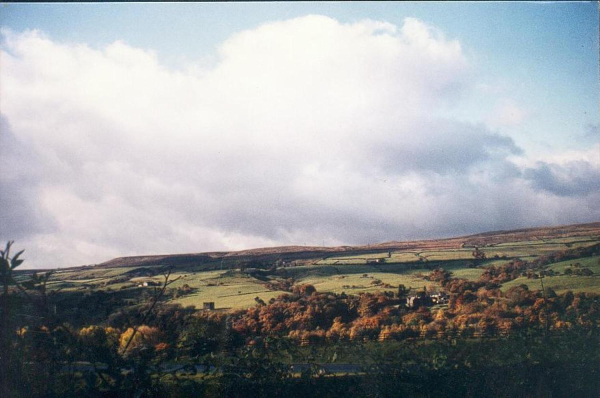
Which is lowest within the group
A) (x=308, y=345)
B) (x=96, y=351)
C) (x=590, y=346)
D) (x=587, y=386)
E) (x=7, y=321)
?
(x=587, y=386)

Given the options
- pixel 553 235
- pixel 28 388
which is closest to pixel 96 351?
pixel 28 388

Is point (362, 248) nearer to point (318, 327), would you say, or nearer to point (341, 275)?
point (341, 275)

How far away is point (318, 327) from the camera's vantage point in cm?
540

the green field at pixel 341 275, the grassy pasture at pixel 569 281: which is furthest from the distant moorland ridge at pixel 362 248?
the grassy pasture at pixel 569 281

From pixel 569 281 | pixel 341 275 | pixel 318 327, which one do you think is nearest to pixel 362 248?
pixel 341 275

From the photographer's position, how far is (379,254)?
7117 millimetres

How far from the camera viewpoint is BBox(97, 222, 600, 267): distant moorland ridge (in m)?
6.67

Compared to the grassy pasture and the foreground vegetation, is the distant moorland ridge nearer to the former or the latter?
the foreground vegetation

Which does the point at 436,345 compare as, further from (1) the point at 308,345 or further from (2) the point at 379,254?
(2) the point at 379,254

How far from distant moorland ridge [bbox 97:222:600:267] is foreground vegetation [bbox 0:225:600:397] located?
19cm

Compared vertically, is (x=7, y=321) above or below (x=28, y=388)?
above

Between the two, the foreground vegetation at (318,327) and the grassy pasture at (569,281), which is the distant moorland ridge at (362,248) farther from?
the grassy pasture at (569,281)

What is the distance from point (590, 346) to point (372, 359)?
282 centimetres

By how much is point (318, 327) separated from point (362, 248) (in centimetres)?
229
